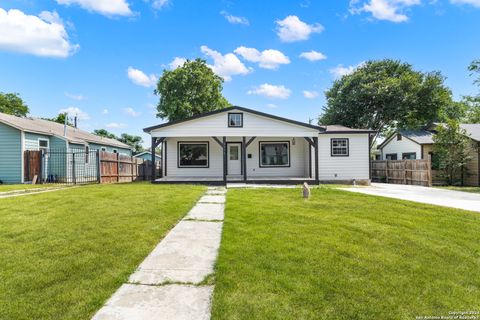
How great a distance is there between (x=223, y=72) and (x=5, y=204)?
29.2m

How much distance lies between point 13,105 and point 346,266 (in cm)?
4391

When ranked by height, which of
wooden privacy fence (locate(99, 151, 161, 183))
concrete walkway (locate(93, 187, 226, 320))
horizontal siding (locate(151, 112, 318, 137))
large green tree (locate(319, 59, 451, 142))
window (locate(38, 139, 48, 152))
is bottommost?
concrete walkway (locate(93, 187, 226, 320))

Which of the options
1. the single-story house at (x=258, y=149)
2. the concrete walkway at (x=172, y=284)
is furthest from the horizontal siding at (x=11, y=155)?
the concrete walkway at (x=172, y=284)

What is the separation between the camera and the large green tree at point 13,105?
33438 mm

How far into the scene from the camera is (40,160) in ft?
45.8

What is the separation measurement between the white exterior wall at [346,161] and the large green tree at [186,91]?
18314 millimetres

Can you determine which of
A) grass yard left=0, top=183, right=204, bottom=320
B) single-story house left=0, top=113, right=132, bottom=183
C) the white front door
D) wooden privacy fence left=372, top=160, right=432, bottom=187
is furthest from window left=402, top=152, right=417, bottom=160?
single-story house left=0, top=113, right=132, bottom=183

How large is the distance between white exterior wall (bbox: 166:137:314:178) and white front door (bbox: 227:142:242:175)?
14.2 inches

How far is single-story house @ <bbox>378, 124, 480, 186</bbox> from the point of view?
649 inches

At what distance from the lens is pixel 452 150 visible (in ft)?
52.7

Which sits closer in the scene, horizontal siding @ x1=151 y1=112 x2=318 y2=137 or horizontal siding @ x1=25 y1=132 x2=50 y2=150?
horizontal siding @ x1=151 y1=112 x2=318 y2=137

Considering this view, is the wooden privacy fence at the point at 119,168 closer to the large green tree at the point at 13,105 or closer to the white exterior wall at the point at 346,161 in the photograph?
the white exterior wall at the point at 346,161

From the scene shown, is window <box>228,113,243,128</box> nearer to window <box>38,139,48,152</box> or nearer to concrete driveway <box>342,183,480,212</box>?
concrete driveway <box>342,183,480,212</box>

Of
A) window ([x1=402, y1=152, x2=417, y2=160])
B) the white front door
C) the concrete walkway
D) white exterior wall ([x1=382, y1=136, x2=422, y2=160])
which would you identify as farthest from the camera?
window ([x1=402, y1=152, x2=417, y2=160])
